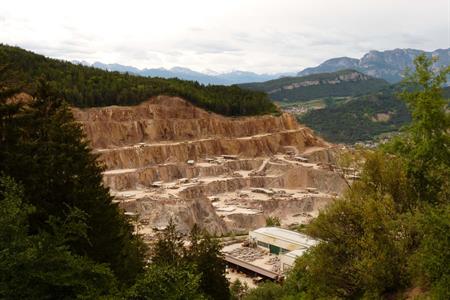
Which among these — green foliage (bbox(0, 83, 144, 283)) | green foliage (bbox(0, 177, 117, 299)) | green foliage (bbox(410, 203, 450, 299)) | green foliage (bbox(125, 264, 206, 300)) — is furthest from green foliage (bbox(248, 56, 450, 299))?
green foliage (bbox(0, 177, 117, 299))

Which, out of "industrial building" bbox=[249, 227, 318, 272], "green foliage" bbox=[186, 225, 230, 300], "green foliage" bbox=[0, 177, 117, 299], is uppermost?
"green foliage" bbox=[0, 177, 117, 299]

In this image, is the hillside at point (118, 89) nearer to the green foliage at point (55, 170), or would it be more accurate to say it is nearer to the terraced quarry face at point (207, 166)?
the terraced quarry face at point (207, 166)

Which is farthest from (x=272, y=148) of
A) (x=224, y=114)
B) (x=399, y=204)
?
(x=399, y=204)

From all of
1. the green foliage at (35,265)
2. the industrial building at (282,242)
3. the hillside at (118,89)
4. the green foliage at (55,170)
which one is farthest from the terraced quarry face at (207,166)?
the green foliage at (35,265)

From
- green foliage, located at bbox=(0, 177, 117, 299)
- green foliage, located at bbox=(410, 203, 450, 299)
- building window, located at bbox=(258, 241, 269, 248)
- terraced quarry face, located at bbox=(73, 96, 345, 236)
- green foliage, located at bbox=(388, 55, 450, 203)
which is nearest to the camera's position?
green foliage, located at bbox=(0, 177, 117, 299)

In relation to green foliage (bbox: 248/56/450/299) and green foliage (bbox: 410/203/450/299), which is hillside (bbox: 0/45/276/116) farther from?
green foliage (bbox: 410/203/450/299)

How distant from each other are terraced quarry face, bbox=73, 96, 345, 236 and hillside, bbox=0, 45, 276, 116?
2.66 m

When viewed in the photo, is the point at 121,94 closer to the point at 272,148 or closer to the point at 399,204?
the point at 272,148

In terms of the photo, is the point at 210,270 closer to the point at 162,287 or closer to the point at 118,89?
the point at 162,287

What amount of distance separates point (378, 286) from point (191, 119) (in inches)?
2959

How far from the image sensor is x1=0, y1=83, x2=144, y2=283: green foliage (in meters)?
15.0

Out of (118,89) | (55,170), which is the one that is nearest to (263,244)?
(55,170)

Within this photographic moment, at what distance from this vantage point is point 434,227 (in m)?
11.9

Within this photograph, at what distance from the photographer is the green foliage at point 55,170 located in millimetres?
14961
